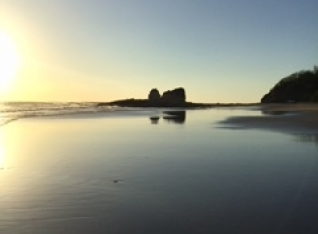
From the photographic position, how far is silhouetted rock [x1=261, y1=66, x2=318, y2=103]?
11781cm

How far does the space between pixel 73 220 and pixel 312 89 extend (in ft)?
395

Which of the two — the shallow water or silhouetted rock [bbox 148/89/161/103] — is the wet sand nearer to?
the shallow water

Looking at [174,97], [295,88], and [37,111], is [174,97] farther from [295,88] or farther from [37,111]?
[37,111]

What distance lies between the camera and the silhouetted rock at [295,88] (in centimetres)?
11781

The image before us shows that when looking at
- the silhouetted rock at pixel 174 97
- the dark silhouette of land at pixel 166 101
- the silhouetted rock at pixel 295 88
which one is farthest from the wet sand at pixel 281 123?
the silhouetted rock at pixel 174 97

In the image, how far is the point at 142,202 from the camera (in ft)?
23.9

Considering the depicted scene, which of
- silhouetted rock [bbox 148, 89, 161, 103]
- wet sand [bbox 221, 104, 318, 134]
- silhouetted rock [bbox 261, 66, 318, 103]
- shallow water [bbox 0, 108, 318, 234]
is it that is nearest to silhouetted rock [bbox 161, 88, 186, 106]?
silhouetted rock [bbox 148, 89, 161, 103]

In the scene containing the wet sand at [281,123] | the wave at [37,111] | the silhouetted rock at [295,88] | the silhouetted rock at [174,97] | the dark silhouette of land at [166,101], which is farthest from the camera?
the silhouetted rock at [174,97]

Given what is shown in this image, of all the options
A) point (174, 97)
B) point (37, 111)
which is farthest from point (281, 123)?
point (174, 97)

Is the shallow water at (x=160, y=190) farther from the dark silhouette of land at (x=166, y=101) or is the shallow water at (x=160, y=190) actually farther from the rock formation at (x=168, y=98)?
the rock formation at (x=168, y=98)

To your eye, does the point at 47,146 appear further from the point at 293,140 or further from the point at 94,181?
the point at 293,140

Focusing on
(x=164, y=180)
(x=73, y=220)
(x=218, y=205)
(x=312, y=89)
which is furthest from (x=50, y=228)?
(x=312, y=89)

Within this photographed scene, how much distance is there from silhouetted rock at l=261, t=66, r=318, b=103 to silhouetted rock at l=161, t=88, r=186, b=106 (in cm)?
3009

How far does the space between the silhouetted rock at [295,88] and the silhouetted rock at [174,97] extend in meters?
30.1
